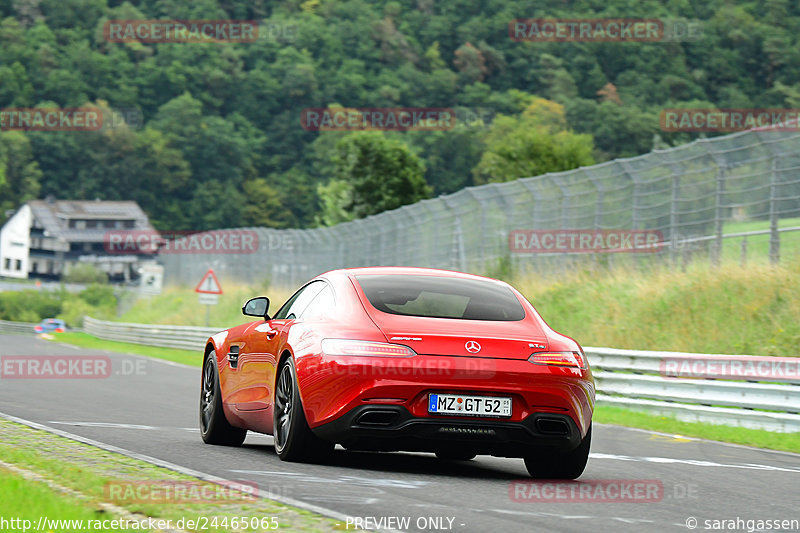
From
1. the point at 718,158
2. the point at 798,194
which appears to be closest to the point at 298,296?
the point at 798,194

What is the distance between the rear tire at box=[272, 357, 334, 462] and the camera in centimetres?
804

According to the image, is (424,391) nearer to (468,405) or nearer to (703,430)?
(468,405)

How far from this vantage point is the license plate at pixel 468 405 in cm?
764

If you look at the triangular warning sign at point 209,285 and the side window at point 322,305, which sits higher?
the triangular warning sign at point 209,285

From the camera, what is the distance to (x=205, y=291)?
A: 3572cm

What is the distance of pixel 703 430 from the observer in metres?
13.6

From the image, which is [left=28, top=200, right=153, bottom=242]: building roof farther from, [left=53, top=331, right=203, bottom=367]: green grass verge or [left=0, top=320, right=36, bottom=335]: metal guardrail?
[left=53, top=331, right=203, bottom=367]: green grass verge

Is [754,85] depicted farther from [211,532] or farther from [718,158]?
[211,532]

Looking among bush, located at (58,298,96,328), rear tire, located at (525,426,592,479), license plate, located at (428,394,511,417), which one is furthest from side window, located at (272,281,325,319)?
bush, located at (58,298,96,328)

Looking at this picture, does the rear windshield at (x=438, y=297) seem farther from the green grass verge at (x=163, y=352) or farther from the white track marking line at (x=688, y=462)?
the green grass verge at (x=163, y=352)

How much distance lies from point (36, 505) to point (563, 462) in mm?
3661

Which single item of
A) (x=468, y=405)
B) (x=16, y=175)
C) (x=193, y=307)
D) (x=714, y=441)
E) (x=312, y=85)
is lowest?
(x=714, y=441)

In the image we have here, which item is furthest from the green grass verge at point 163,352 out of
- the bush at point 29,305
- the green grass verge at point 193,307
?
the bush at point 29,305

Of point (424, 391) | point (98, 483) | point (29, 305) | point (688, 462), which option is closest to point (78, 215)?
point (29, 305)
